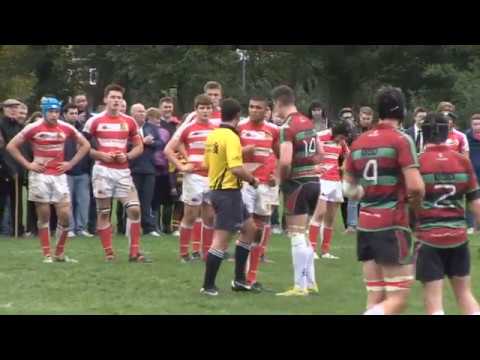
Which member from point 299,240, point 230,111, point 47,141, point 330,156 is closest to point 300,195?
point 299,240

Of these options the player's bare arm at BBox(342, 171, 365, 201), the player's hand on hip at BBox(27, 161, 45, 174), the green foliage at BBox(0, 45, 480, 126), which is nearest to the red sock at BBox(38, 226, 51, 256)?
the player's hand on hip at BBox(27, 161, 45, 174)

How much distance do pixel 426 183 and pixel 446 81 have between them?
43.6m

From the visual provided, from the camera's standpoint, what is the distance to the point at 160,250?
16.2 meters

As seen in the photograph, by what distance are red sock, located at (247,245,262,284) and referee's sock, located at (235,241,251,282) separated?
0.93 ft

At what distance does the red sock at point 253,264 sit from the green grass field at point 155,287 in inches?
12.0

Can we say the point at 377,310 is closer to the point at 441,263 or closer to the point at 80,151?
the point at 441,263

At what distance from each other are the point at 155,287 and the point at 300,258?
67.6 inches

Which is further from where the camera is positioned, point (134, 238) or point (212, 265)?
point (134, 238)

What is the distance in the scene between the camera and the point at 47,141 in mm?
14102

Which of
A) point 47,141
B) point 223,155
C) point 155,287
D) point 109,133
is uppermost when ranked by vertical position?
point 109,133

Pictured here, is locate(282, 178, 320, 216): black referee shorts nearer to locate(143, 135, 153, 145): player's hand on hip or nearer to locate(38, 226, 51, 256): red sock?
locate(38, 226, 51, 256): red sock

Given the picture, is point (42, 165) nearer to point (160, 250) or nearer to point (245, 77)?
point (160, 250)

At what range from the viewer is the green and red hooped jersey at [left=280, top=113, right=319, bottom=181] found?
441 inches
